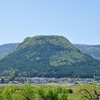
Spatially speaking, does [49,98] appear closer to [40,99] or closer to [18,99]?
[40,99]

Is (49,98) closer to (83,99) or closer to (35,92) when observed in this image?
(35,92)

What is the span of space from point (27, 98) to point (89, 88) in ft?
52.4

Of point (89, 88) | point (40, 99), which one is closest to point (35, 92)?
point (40, 99)

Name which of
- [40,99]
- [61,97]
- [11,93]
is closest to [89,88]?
[61,97]

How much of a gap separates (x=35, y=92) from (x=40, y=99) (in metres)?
3.18

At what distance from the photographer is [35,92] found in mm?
86500

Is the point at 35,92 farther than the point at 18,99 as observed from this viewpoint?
Yes

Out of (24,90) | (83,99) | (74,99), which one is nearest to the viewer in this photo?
(83,99)

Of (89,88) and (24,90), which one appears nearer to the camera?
(89,88)

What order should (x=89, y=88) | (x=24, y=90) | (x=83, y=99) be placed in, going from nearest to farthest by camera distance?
(x=83, y=99)
(x=89, y=88)
(x=24, y=90)

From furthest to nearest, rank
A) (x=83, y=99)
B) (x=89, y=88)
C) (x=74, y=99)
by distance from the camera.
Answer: (x=74, y=99), (x=89, y=88), (x=83, y=99)

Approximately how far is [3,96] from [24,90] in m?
6.34

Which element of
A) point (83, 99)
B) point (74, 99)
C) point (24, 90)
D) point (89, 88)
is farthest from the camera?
point (74, 99)

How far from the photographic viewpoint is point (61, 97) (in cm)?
8181
